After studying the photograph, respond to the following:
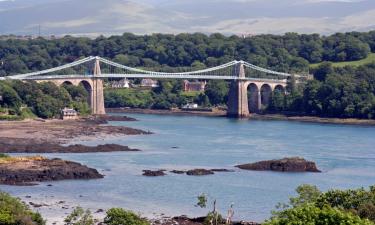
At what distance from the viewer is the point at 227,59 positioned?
78.8 metres

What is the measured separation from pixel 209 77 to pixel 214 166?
3284cm

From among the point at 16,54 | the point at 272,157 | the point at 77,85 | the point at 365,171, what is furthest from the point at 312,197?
the point at 16,54

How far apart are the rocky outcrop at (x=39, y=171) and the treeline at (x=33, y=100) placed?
51.5 feet

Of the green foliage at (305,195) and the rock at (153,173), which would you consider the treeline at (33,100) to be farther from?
the green foliage at (305,195)

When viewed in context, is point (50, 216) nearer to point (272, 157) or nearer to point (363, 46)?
point (272, 157)

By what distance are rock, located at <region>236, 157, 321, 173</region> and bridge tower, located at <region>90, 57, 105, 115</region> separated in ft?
84.9

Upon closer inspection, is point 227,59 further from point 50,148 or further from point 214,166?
point 214,166

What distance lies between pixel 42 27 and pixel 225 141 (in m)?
122

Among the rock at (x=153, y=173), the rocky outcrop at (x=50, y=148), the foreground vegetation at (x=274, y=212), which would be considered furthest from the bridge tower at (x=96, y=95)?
the foreground vegetation at (x=274, y=212)

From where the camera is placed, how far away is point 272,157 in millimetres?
38219

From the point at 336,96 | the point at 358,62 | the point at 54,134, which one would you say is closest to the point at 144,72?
the point at 358,62

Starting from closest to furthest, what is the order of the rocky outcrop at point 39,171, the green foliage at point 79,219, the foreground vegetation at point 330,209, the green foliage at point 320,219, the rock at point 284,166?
1. the green foliage at point 320,219
2. the foreground vegetation at point 330,209
3. the green foliage at point 79,219
4. the rocky outcrop at point 39,171
5. the rock at point 284,166

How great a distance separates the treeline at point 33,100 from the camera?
50.5m

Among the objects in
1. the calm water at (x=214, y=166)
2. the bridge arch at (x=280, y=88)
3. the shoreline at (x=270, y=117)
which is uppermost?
the bridge arch at (x=280, y=88)
